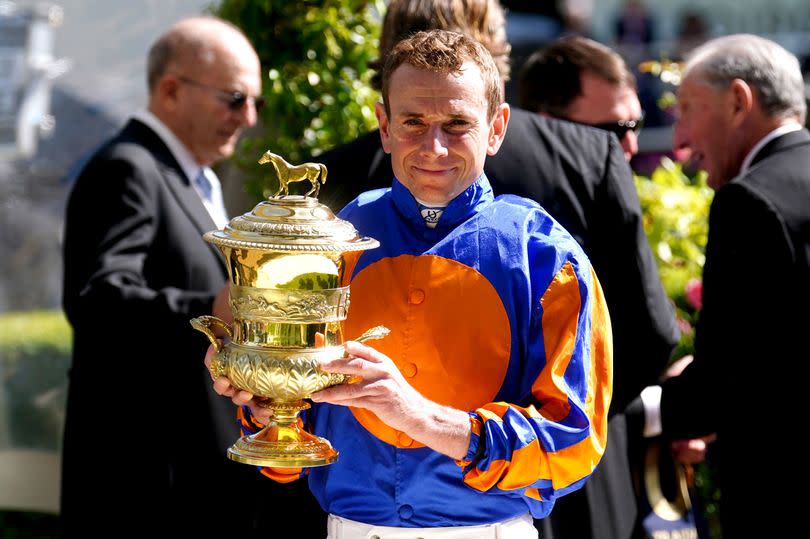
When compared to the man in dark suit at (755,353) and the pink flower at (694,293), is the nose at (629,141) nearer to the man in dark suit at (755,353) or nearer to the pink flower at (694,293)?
the man in dark suit at (755,353)

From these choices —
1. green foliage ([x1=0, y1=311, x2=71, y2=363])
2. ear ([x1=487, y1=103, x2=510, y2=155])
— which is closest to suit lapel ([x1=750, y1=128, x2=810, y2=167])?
ear ([x1=487, y1=103, x2=510, y2=155])

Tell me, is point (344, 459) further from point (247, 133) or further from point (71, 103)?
point (71, 103)

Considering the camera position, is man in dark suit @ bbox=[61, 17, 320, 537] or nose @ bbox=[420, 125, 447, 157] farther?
man in dark suit @ bbox=[61, 17, 320, 537]

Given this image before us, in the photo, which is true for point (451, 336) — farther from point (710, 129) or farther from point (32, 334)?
point (32, 334)

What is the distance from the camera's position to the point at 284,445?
211 cm

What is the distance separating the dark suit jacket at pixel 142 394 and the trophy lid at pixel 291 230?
180cm

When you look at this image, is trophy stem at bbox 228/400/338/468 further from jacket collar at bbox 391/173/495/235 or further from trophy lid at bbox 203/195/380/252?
jacket collar at bbox 391/173/495/235

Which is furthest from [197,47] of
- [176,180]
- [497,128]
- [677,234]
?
[497,128]

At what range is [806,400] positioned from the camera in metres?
3.45

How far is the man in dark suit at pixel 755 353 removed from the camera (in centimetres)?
342

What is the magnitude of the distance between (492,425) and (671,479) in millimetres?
1898

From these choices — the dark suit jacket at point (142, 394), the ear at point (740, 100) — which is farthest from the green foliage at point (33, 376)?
the ear at point (740, 100)

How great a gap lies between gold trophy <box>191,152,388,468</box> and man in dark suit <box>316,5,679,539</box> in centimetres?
98

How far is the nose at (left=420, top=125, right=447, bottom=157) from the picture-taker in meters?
2.14
